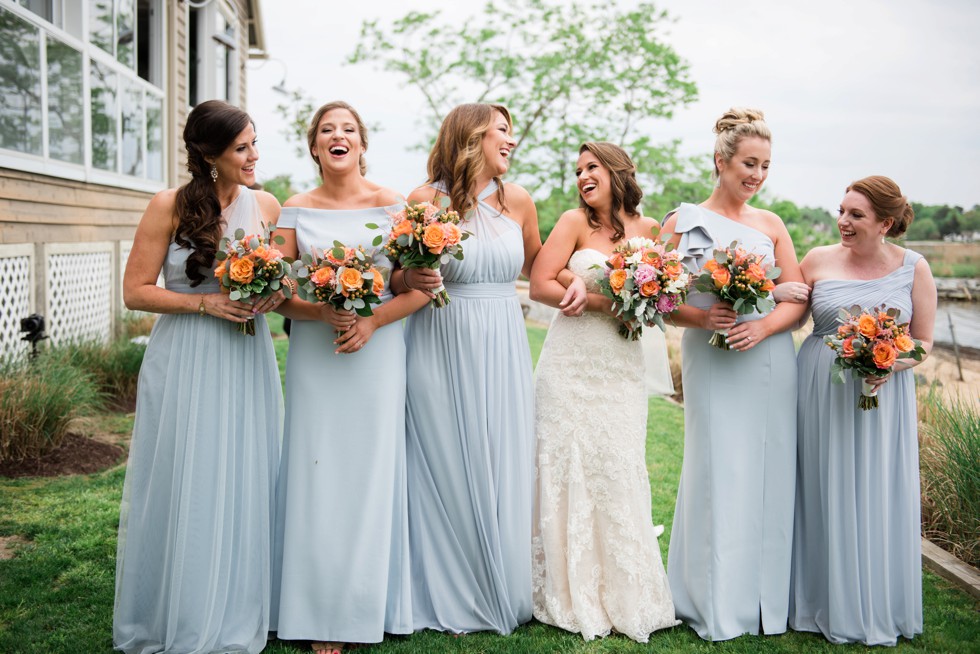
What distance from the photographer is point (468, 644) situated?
413 centimetres

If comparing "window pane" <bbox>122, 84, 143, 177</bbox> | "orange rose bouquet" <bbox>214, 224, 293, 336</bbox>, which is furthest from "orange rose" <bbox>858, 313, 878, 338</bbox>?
"window pane" <bbox>122, 84, 143, 177</bbox>

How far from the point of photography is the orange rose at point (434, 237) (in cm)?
376

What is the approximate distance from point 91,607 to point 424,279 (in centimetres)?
268

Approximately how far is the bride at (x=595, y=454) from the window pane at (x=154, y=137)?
10474 millimetres

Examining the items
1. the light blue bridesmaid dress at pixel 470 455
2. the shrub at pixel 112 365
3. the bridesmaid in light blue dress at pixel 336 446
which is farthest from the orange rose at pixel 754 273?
the shrub at pixel 112 365

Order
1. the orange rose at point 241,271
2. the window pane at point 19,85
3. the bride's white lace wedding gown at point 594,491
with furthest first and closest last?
1. the window pane at point 19,85
2. the bride's white lace wedding gown at point 594,491
3. the orange rose at point 241,271

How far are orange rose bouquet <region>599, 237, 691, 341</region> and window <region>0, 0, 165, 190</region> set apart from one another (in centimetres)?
639

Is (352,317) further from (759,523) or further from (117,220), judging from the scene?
(117,220)

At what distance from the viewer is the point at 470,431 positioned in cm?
431

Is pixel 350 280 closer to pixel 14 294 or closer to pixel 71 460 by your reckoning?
pixel 71 460

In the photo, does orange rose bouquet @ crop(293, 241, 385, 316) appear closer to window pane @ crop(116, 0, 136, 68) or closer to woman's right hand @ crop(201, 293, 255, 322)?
woman's right hand @ crop(201, 293, 255, 322)

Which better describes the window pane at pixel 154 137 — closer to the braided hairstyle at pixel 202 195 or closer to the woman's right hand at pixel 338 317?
the braided hairstyle at pixel 202 195

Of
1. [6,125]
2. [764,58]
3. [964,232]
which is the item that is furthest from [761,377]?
[964,232]

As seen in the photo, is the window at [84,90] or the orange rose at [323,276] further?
the window at [84,90]
